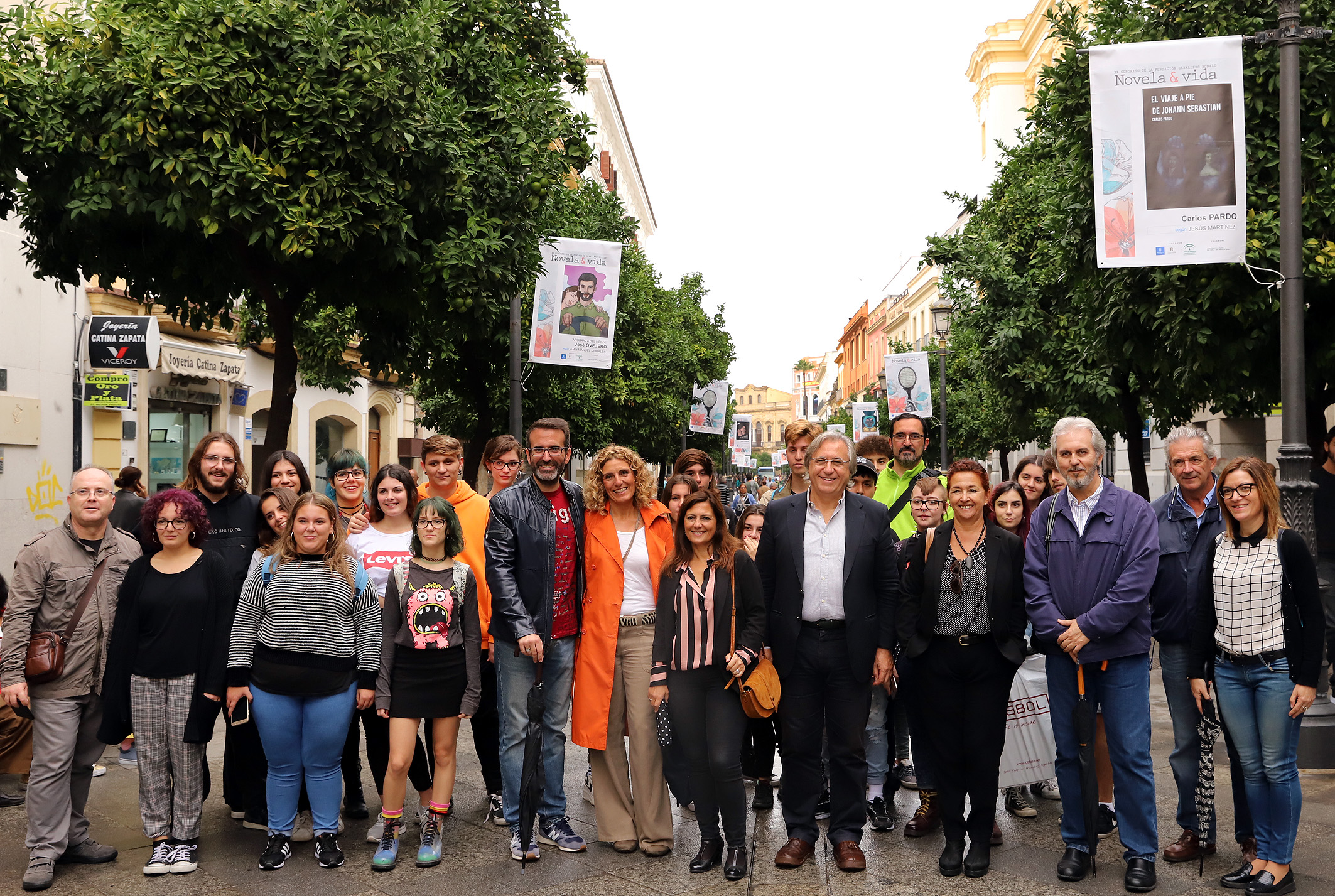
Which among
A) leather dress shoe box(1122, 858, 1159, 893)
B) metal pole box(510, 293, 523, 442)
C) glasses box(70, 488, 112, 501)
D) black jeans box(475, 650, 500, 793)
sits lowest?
leather dress shoe box(1122, 858, 1159, 893)

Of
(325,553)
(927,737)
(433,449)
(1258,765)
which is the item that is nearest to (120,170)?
(433,449)

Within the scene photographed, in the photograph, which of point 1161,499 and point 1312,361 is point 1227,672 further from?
point 1312,361

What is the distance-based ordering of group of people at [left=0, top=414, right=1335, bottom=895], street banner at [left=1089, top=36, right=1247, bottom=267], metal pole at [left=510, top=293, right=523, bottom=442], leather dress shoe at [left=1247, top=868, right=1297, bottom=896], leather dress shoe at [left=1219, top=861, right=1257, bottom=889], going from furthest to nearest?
metal pole at [left=510, top=293, right=523, bottom=442]
street banner at [left=1089, top=36, right=1247, bottom=267]
group of people at [left=0, top=414, right=1335, bottom=895]
leather dress shoe at [left=1219, top=861, right=1257, bottom=889]
leather dress shoe at [left=1247, top=868, right=1297, bottom=896]

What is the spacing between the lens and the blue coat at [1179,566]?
18.5ft

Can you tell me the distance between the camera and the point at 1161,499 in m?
6.28

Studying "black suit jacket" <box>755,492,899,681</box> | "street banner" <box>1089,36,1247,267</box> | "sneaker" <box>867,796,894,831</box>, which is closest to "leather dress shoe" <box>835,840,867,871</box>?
"sneaker" <box>867,796,894,831</box>

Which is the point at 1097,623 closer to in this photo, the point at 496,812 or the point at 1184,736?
the point at 1184,736

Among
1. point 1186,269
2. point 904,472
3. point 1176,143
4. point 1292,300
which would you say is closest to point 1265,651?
point 904,472

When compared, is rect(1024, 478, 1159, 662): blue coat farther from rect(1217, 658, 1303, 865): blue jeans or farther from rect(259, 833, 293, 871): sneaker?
rect(259, 833, 293, 871): sneaker

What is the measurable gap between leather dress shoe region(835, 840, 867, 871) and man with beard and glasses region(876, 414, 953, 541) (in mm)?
2056

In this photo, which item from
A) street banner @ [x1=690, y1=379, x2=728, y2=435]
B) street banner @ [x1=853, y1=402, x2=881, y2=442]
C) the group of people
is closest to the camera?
the group of people

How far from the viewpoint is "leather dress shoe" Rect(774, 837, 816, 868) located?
18.1 feet

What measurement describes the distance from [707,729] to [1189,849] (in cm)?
241

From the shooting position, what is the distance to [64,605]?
5590 mm
